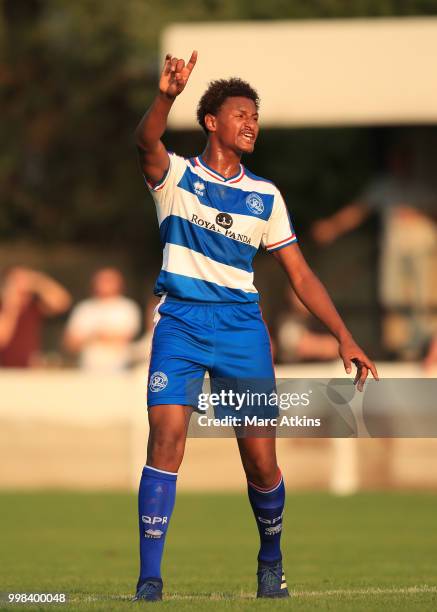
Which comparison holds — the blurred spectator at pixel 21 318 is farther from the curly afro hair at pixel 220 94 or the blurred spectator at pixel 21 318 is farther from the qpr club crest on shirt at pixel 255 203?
the qpr club crest on shirt at pixel 255 203

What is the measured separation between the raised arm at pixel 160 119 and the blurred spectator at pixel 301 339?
32.9 feet

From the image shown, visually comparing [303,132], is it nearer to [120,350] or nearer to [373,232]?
[373,232]

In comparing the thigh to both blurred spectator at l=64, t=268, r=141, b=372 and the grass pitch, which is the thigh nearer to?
the grass pitch

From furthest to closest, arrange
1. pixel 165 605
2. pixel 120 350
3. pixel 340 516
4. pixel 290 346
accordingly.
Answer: pixel 290 346 → pixel 120 350 → pixel 340 516 → pixel 165 605

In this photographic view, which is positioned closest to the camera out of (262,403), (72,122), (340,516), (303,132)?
(262,403)

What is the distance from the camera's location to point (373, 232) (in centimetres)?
2588

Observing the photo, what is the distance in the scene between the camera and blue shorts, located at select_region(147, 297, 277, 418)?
7230 mm

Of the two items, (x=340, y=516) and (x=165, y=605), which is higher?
(x=340, y=516)

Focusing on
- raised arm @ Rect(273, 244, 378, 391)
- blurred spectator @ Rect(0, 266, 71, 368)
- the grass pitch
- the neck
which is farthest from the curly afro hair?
blurred spectator @ Rect(0, 266, 71, 368)

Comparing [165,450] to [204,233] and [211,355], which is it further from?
[204,233]

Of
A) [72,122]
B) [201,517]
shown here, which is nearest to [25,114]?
[72,122]

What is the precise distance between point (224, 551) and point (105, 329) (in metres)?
6.23

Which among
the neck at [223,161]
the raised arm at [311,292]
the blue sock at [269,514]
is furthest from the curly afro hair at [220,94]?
the blue sock at [269,514]

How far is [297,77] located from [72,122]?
7.53 metres
